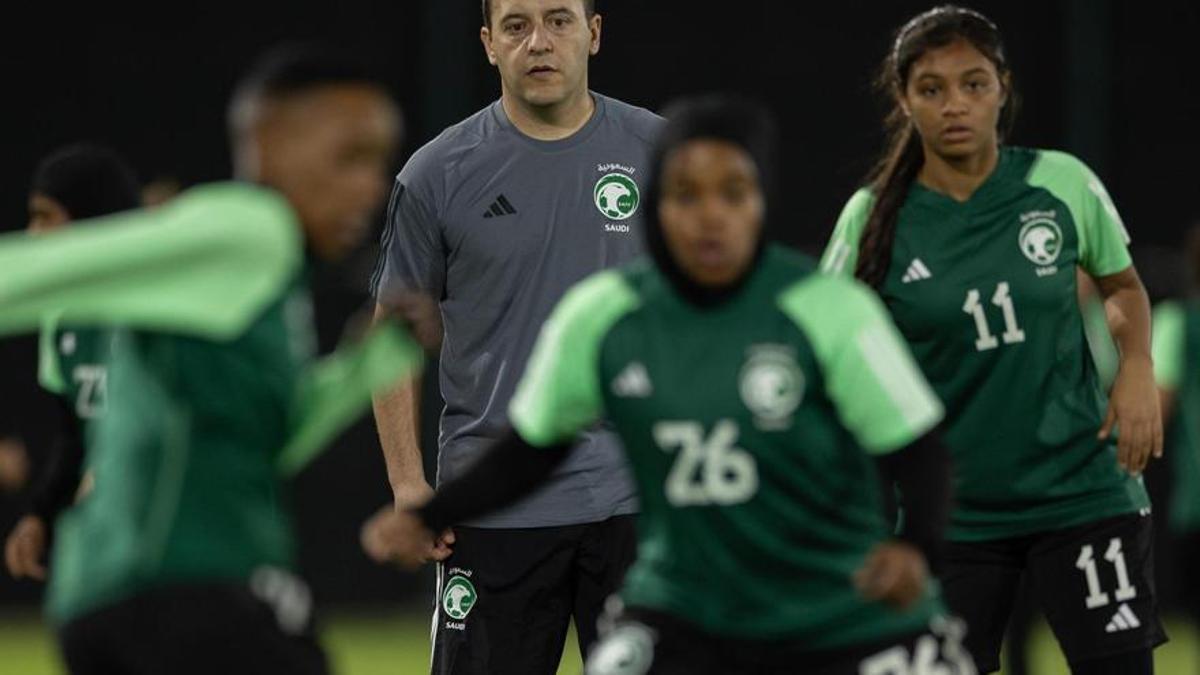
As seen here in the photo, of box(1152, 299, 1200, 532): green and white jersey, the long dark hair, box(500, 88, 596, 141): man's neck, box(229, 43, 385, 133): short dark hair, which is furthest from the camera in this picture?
box(1152, 299, 1200, 532): green and white jersey

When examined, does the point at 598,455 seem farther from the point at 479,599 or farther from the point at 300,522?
the point at 300,522

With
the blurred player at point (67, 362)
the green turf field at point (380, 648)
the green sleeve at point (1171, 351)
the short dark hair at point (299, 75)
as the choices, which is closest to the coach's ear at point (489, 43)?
the blurred player at point (67, 362)

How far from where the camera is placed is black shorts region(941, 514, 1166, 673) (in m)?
6.74

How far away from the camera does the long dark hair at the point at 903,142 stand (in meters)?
6.82

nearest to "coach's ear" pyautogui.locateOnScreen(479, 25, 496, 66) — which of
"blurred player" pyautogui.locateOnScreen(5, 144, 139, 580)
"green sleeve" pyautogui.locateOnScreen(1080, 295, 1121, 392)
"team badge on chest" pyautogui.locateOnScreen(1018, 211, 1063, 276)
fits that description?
"blurred player" pyautogui.locateOnScreen(5, 144, 139, 580)

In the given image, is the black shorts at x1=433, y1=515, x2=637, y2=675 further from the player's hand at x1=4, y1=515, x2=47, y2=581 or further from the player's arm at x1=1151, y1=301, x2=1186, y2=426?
the player's arm at x1=1151, y1=301, x2=1186, y2=426

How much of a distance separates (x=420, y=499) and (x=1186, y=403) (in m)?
4.93

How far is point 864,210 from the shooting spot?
6.91 meters

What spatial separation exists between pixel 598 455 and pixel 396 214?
0.89 metres

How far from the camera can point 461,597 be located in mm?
7051

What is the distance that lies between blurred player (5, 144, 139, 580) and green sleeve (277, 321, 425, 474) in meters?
2.41

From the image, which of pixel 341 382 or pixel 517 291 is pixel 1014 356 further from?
pixel 341 382

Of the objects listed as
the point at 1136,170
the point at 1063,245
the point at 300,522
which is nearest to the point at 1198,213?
the point at 1136,170

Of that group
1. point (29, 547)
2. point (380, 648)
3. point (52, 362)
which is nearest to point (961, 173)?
point (52, 362)
